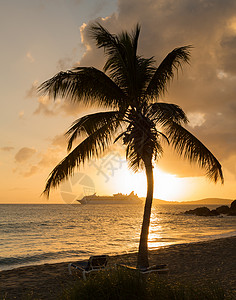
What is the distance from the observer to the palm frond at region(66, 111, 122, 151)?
9587mm

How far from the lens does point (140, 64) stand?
32.8ft

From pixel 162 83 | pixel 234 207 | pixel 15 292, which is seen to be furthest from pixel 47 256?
pixel 234 207

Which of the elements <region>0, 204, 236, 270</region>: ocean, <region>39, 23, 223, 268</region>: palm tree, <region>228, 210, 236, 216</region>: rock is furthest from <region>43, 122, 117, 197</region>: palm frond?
<region>228, 210, 236, 216</region>: rock

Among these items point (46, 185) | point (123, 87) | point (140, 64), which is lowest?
point (46, 185)

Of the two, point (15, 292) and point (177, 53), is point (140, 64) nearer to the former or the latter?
point (177, 53)

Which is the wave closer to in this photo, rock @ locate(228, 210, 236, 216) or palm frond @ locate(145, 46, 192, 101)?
palm frond @ locate(145, 46, 192, 101)

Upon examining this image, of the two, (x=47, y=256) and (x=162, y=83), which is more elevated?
(x=162, y=83)

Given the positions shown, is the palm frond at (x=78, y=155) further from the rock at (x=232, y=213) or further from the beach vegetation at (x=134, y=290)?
the rock at (x=232, y=213)

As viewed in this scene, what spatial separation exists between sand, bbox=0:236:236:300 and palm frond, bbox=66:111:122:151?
14.8 ft

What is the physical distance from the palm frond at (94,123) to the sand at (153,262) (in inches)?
178

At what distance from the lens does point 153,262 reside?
1326cm

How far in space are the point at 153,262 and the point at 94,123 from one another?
7345 mm

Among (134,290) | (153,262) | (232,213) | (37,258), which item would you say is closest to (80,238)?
(37,258)

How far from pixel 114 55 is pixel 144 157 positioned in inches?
143
